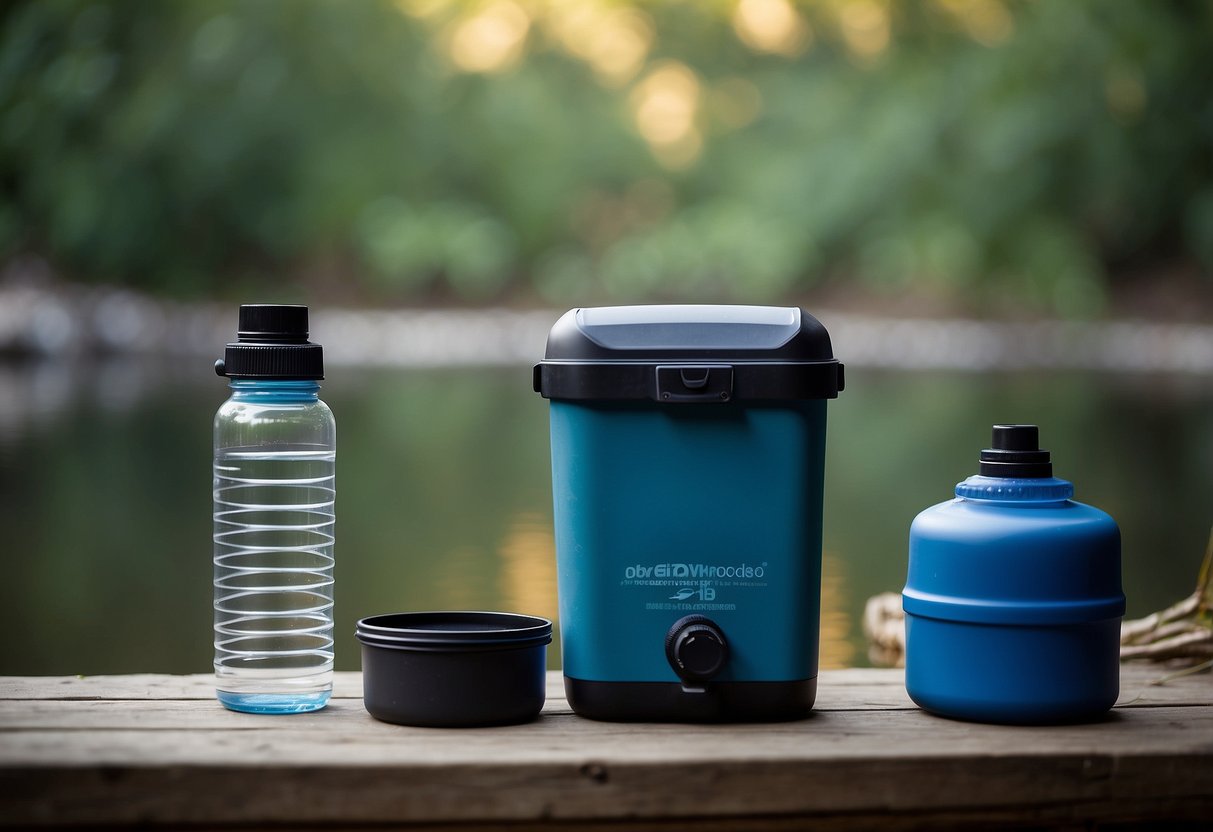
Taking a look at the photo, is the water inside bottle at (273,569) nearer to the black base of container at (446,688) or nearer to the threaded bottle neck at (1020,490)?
the black base of container at (446,688)

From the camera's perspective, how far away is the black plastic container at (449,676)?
1053mm

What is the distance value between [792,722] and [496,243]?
1722cm

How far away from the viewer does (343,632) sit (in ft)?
11.7

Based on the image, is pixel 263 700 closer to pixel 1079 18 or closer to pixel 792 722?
pixel 792 722

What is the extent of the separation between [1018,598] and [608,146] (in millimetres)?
19363

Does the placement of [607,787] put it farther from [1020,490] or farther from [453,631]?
[1020,490]

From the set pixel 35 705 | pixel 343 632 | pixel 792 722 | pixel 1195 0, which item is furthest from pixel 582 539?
pixel 1195 0

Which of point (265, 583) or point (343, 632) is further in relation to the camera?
point (343, 632)

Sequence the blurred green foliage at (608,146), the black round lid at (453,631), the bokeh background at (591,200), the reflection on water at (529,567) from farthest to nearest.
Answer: the blurred green foliage at (608,146) < the bokeh background at (591,200) < the reflection on water at (529,567) < the black round lid at (453,631)

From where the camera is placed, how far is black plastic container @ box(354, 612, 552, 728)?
105cm

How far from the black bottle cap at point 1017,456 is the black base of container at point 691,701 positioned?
0.24m

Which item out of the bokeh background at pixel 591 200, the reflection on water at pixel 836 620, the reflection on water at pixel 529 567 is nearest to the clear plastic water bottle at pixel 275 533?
the reflection on water at pixel 836 620

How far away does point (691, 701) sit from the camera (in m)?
1.09

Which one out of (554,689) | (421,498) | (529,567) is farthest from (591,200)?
(554,689)
